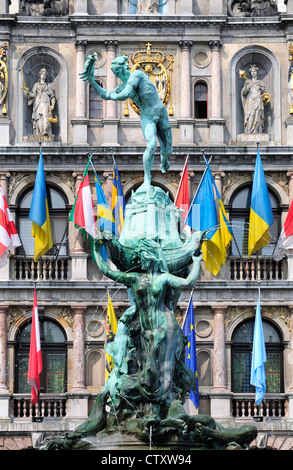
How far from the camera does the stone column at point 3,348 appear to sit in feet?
136

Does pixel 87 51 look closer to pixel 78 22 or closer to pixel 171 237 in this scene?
pixel 78 22

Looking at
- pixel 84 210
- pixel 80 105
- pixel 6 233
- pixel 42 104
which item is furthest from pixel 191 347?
pixel 42 104

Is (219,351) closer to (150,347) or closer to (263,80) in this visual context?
(263,80)

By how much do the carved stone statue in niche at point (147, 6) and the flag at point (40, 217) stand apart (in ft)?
20.5

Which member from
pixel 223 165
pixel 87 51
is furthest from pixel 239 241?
pixel 87 51

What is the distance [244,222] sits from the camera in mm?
42656

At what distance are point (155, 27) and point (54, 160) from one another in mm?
5292

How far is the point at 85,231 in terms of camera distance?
4066 centimetres

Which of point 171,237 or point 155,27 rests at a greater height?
point 155,27

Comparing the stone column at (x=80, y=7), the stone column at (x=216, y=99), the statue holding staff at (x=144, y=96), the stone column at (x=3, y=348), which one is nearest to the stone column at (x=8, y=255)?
the stone column at (x=3, y=348)

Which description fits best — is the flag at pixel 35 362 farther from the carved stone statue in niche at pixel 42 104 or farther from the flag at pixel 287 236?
the flag at pixel 287 236

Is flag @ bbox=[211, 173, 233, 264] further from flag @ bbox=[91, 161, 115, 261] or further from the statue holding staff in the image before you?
the statue holding staff
